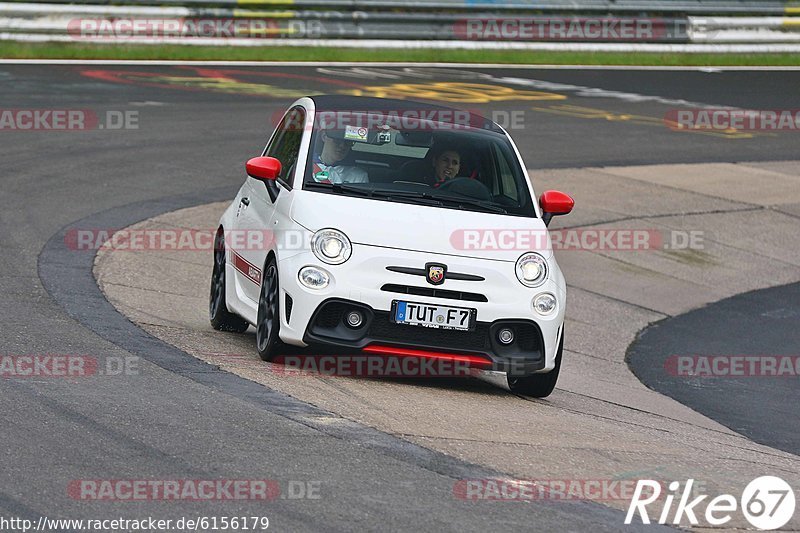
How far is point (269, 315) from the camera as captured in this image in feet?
28.7

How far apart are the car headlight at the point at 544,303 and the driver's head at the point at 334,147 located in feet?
5.41

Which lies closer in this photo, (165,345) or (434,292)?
(434,292)

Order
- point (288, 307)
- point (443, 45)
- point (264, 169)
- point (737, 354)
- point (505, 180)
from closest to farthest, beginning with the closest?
point (288, 307), point (264, 169), point (505, 180), point (737, 354), point (443, 45)

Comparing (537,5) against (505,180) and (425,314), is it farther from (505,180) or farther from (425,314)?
(425,314)

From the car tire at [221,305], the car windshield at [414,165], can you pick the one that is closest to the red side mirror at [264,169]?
the car windshield at [414,165]

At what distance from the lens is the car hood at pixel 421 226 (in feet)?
27.8

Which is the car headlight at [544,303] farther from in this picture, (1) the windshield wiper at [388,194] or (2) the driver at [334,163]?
(2) the driver at [334,163]

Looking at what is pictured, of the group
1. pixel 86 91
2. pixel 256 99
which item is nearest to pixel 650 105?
pixel 256 99

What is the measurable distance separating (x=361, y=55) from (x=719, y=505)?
71.6ft

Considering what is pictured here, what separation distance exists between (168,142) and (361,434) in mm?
11971

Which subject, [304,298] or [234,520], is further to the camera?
[304,298]

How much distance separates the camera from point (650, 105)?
25.2m

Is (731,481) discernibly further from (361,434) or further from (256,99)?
(256,99)

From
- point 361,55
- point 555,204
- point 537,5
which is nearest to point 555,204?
point 555,204
